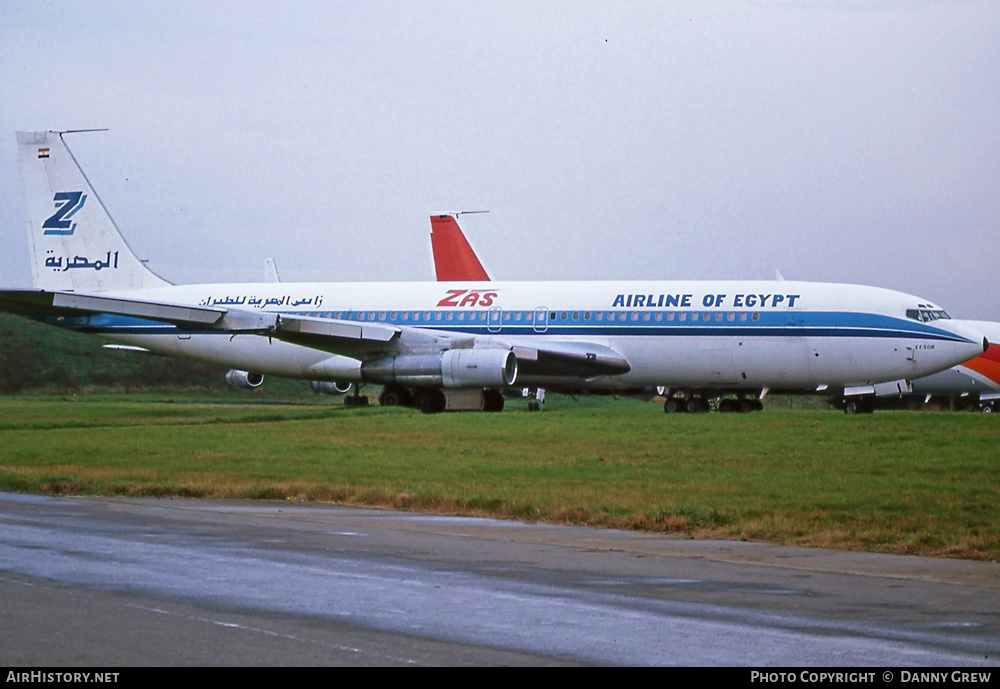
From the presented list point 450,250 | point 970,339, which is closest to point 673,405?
point 970,339

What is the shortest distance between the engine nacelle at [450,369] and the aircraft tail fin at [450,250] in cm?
2147

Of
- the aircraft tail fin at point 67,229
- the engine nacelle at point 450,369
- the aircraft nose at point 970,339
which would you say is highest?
the aircraft tail fin at point 67,229

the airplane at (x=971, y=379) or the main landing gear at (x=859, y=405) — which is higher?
the airplane at (x=971, y=379)

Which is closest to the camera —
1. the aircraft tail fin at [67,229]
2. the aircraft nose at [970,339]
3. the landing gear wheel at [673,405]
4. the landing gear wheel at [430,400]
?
the aircraft nose at [970,339]

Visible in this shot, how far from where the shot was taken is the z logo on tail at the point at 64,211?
155ft

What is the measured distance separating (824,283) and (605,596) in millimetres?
30881

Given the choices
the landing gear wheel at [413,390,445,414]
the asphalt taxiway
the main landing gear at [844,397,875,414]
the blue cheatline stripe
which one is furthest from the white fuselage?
the asphalt taxiway

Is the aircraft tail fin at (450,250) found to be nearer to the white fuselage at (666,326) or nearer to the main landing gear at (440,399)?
the white fuselage at (666,326)

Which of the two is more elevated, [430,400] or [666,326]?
[666,326]

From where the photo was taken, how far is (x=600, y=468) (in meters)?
22.8

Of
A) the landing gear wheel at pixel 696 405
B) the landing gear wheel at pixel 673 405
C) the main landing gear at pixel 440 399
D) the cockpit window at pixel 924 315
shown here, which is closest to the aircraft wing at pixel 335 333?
the main landing gear at pixel 440 399

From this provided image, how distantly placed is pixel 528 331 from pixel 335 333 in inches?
224

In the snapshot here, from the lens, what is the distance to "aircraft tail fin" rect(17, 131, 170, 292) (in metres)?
46.9

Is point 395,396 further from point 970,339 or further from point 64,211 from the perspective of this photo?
point 970,339
